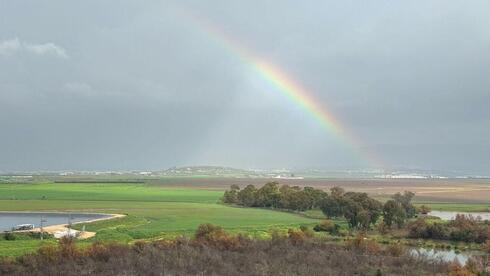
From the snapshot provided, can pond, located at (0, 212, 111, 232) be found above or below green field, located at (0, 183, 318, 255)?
below

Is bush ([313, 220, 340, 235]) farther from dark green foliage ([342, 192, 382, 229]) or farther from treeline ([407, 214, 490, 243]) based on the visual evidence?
treeline ([407, 214, 490, 243])

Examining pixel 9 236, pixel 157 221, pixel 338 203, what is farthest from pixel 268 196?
pixel 9 236

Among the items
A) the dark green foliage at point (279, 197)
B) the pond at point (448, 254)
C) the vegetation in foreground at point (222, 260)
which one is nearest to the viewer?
the vegetation in foreground at point (222, 260)

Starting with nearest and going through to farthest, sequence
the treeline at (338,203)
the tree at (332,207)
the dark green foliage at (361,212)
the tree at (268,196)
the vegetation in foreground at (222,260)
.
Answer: the vegetation in foreground at (222,260)
the dark green foliage at (361,212)
the treeline at (338,203)
the tree at (332,207)
the tree at (268,196)

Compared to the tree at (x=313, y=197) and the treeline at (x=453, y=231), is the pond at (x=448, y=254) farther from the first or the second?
the tree at (x=313, y=197)

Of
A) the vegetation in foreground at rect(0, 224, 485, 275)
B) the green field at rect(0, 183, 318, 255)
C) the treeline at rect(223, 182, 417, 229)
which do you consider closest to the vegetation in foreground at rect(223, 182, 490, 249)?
the treeline at rect(223, 182, 417, 229)

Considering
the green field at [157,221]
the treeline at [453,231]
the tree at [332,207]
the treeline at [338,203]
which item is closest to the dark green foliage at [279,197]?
the treeline at [338,203]

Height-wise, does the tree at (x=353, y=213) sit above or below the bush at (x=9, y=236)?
above
